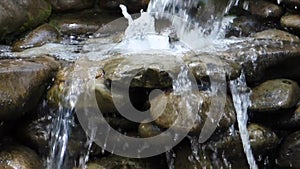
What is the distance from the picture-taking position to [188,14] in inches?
228

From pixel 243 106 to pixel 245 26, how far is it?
181 centimetres

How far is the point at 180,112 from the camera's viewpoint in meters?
3.46

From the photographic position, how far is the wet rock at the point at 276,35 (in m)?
4.75

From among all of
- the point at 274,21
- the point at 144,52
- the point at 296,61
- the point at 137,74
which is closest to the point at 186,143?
the point at 137,74

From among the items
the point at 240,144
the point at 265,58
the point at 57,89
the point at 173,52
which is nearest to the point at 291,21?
the point at 265,58

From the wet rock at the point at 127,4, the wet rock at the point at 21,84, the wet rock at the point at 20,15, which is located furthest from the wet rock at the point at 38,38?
the wet rock at the point at 21,84

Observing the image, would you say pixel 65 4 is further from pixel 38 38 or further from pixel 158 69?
pixel 158 69

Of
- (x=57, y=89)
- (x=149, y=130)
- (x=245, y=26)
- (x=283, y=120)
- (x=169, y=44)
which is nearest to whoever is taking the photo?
(x=149, y=130)

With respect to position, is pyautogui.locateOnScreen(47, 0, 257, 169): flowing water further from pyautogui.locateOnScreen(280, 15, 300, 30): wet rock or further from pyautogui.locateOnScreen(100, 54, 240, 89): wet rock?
pyautogui.locateOnScreen(280, 15, 300, 30): wet rock

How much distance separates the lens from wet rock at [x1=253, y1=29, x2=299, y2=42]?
4.75 meters

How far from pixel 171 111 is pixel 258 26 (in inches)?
94.7

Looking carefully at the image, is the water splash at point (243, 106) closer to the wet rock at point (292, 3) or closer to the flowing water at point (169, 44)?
the flowing water at point (169, 44)

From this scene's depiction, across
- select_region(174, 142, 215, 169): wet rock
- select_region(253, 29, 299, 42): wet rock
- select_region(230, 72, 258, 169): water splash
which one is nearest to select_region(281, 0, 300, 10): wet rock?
select_region(253, 29, 299, 42): wet rock

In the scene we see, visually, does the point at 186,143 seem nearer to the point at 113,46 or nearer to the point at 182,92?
the point at 182,92
